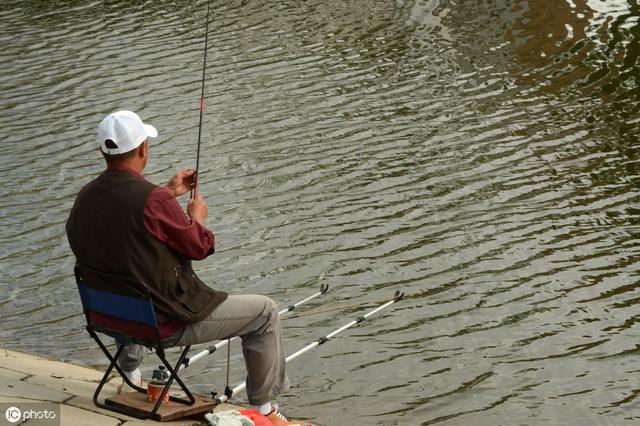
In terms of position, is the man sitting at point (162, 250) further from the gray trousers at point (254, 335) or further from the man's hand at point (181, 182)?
the man's hand at point (181, 182)

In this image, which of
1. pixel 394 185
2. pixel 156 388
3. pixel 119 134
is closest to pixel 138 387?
pixel 156 388

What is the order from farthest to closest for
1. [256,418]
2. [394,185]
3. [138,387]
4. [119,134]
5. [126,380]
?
1. [394,185]
2. [138,387]
3. [126,380]
4. [256,418]
5. [119,134]

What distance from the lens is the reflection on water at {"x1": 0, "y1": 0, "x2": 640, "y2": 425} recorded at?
747 cm

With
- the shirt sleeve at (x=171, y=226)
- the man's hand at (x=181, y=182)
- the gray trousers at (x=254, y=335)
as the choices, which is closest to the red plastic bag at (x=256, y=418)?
the gray trousers at (x=254, y=335)

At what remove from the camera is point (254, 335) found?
18.7 ft

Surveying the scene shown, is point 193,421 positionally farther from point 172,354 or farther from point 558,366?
point 558,366

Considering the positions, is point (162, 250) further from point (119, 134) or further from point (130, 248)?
point (119, 134)

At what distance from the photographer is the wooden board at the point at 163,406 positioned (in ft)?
19.1

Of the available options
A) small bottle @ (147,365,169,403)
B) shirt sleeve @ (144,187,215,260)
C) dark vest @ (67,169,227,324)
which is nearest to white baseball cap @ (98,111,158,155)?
dark vest @ (67,169,227,324)

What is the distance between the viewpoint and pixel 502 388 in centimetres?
713

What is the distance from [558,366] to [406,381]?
0.99 meters

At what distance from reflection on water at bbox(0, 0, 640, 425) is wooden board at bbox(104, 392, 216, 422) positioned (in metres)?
1.02

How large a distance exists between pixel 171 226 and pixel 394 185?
20.4ft

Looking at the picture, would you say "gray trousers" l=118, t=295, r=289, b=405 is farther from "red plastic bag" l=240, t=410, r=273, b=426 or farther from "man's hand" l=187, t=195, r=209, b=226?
"man's hand" l=187, t=195, r=209, b=226
